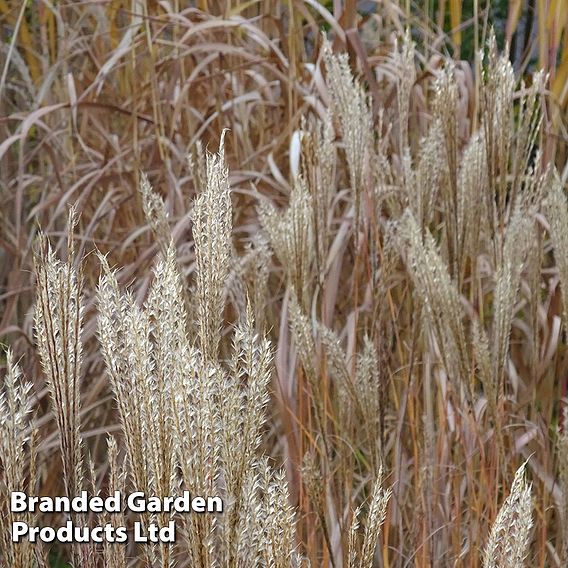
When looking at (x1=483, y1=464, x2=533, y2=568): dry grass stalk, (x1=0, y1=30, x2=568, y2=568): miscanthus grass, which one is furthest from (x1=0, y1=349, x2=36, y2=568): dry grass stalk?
(x1=483, y1=464, x2=533, y2=568): dry grass stalk

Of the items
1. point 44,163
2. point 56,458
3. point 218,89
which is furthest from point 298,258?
point 44,163

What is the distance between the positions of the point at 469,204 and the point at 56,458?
3.64 feet

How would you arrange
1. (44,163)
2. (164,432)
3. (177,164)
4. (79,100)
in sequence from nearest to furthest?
(164,432)
(79,100)
(177,164)
(44,163)

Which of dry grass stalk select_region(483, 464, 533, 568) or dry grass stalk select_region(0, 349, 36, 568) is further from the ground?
dry grass stalk select_region(0, 349, 36, 568)

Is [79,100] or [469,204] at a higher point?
[79,100]

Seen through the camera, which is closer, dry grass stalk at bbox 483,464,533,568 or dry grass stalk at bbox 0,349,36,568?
dry grass stalk at bbox 0,349,36,568

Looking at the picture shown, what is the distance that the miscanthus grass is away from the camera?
710mm

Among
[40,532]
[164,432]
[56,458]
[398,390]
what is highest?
[164,432]

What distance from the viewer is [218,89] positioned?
2.08m


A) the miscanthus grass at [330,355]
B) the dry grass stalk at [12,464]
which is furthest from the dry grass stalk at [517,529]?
the dry grass stalk at [12,464]

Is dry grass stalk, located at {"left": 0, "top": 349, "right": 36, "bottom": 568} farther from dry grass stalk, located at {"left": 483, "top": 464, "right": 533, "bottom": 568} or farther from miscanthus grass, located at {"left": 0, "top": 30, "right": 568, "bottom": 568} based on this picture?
dry grass stalk, located at {"left": 483, "top": 464, "right": 533, "bottom": 568}

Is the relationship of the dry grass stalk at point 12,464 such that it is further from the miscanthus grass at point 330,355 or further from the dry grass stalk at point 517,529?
the dry grass stalk at point 517,529

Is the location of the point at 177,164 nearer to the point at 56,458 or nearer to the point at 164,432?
the point at 56,458

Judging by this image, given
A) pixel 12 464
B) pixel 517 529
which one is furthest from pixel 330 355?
pixel 12 464
